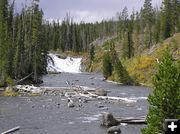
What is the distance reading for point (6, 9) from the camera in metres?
93.5

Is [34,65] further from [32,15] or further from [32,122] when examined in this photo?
[32,122]

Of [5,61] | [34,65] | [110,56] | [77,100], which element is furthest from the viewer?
[110,56]

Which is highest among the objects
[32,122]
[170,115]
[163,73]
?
[163,73]

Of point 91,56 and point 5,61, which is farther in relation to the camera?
point 91,56

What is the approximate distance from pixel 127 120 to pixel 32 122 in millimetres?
8975

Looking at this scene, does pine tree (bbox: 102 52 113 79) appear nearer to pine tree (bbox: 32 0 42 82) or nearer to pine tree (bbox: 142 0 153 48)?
pine tree (bbox: 32 0 42 82)

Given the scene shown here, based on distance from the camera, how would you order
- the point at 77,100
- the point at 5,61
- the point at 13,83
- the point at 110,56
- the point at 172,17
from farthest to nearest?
the point at 172,17, the point at 110,56, the point at 5,61, the point at 13,83, the point at 77,100

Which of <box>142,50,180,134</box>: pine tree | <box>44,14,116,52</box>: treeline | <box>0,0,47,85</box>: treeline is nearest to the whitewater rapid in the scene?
<box>44,14,116,52</box>: treeline

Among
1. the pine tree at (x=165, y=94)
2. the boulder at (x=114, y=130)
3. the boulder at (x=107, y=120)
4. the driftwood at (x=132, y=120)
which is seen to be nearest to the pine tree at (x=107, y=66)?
the driftwood at (x=132, y=120)

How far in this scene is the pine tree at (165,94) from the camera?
1875 cm

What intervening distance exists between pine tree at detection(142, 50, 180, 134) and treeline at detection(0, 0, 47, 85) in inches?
2046

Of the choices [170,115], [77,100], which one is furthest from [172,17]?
[170,115]

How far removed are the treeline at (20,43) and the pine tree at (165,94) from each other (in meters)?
52.0

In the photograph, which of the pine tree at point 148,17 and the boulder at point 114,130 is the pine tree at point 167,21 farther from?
the boulder at point 114,130
